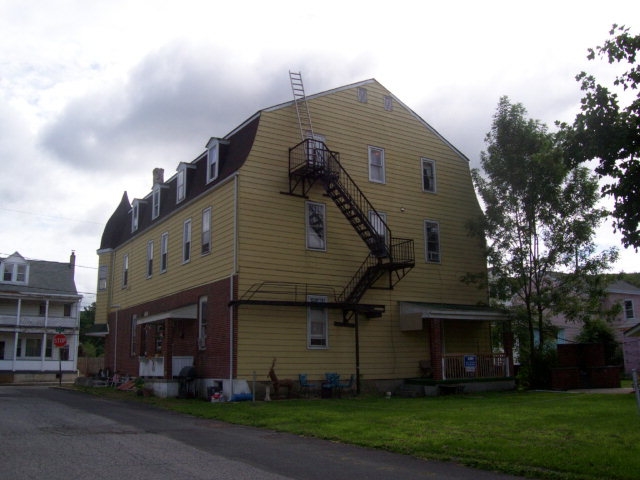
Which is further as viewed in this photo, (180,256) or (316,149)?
(180,256)

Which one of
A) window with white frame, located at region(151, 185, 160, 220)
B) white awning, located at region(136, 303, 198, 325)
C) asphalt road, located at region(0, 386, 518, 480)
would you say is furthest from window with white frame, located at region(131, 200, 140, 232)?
asphalt road, located at region(0, 386, 518, 480)

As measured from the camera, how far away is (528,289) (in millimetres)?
25891

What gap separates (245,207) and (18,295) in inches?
1321

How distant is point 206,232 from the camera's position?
79.7ft

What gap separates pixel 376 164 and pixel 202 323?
31.2 ft

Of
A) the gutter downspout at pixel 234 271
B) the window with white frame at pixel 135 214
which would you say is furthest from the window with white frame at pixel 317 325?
the window with white frame at pixel 135 214

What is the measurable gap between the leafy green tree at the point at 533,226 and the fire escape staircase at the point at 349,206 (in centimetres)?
416

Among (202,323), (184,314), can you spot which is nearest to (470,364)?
(202,323)

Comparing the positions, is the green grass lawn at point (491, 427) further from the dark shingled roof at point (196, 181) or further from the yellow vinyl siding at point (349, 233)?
the dark shingled roof at point (196, 181)

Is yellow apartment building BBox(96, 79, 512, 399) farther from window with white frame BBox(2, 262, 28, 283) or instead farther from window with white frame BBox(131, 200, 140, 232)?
window with white frame BBox(2, 262, 28, 283)

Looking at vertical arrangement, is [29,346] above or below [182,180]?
below

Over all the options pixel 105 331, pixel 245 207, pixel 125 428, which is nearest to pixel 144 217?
pixel 105 331

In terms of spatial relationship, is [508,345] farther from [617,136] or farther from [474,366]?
[617,136]

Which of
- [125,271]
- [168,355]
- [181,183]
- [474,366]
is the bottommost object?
[474,366]
